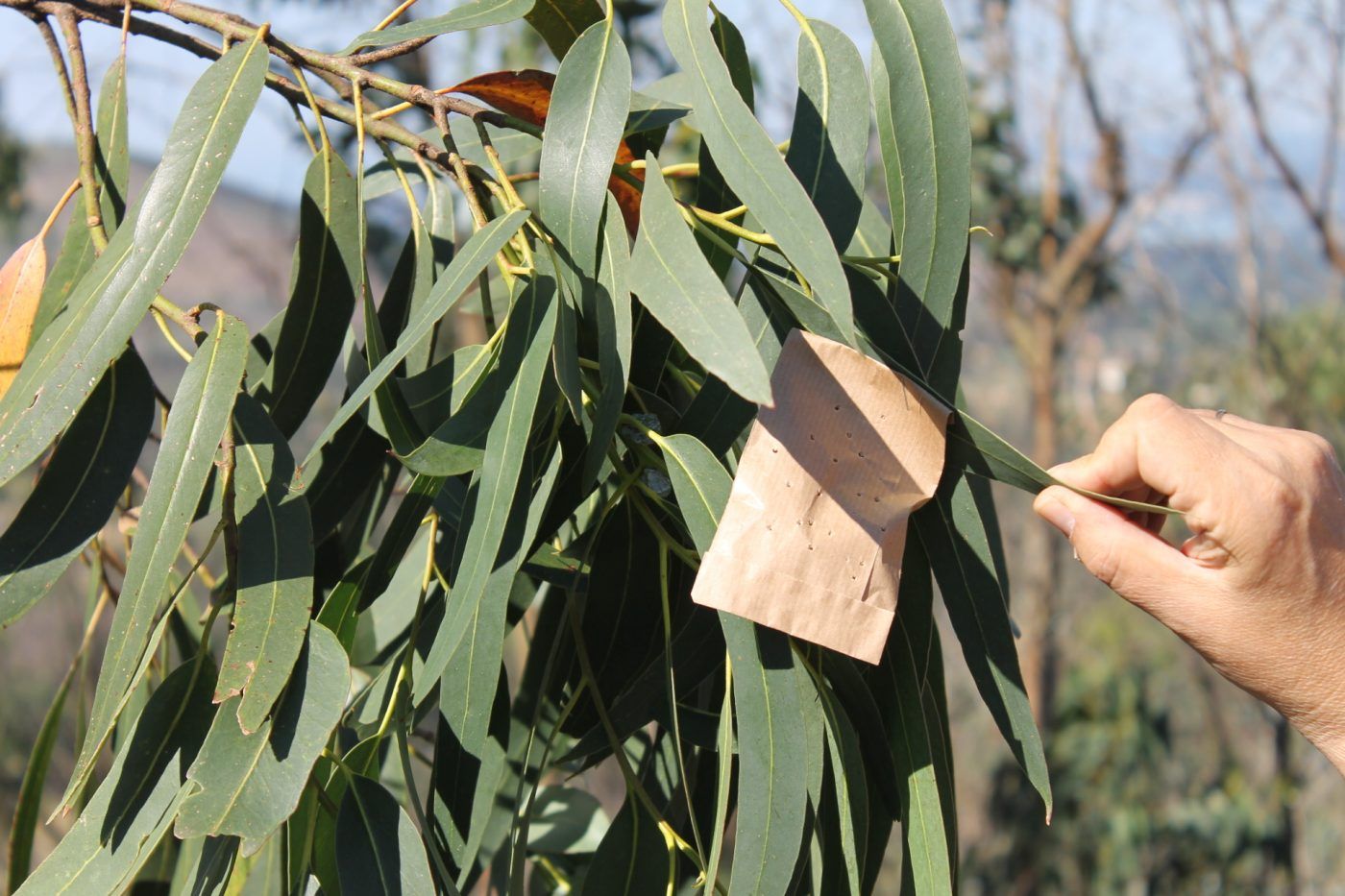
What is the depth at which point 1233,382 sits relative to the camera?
4.32 m

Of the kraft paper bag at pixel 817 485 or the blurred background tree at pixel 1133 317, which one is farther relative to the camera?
the blurred background tree at pixel 1133 317

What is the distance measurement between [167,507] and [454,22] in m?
0.30

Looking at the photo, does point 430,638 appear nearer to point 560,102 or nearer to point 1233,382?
point 560,102

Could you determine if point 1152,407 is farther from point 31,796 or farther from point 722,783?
point 31,796

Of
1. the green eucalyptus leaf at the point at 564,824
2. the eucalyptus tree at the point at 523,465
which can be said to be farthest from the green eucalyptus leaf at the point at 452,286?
the green eucalyptus leaf at the point at 564,824

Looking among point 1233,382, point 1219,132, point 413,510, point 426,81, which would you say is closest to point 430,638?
point 413,510

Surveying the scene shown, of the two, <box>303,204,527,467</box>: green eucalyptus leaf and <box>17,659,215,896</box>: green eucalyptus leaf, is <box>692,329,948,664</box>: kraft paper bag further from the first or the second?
<box>17,659,215,896</box>: green eucalyptus leaf

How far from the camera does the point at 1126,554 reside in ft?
1.77

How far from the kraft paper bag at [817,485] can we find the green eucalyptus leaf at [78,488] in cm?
35

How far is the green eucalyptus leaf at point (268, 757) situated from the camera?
50 centimetres

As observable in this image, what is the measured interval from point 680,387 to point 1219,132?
2.69m

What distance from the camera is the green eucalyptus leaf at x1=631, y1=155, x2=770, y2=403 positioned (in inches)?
16.4

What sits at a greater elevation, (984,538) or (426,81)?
(426,81)

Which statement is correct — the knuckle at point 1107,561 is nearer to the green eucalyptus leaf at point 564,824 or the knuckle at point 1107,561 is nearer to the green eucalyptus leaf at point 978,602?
the green eucalyptus leaf at point 978,602
